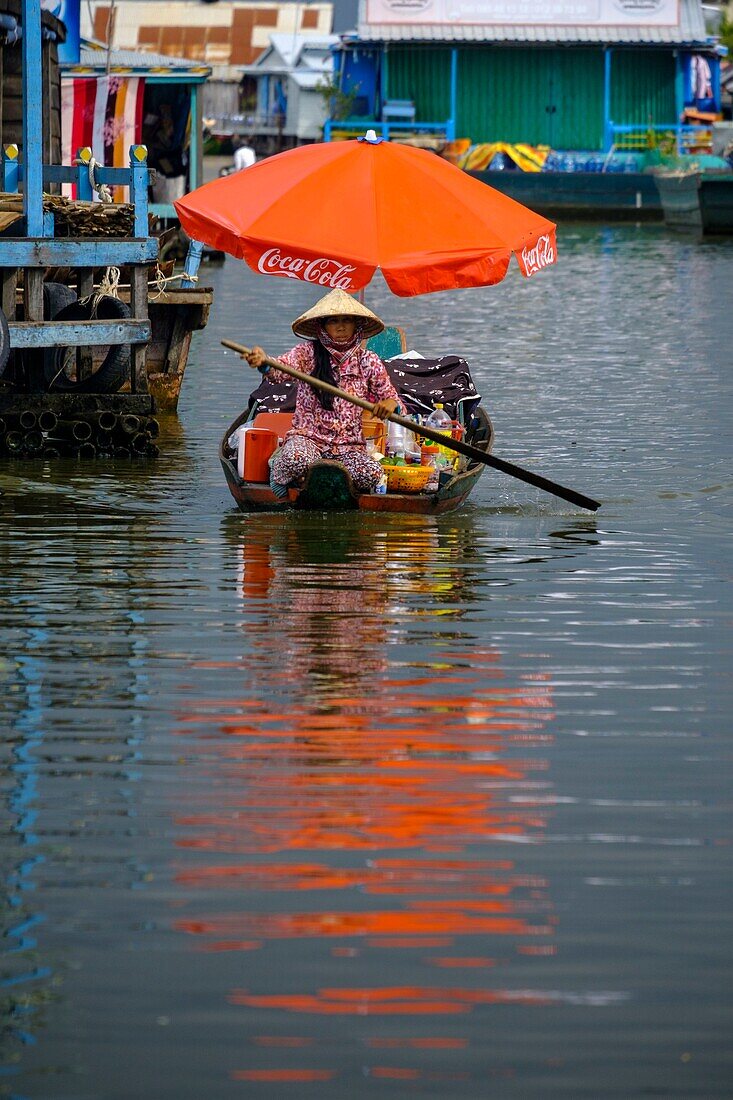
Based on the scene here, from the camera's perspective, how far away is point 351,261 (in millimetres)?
10773

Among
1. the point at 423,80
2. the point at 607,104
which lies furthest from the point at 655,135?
the point at 423,80

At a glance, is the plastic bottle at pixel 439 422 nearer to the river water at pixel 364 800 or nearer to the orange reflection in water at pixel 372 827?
the river water at pixel 364 800

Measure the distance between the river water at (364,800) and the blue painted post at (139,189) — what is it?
2.46m

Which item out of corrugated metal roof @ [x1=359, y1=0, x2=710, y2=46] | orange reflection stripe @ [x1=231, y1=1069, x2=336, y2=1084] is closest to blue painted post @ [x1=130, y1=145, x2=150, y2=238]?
orange reflection stripe @ [x1=231, y1=1069, x2=336, y2=1084]

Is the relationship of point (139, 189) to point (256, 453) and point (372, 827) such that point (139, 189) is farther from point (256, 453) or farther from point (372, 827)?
point (372, 827)

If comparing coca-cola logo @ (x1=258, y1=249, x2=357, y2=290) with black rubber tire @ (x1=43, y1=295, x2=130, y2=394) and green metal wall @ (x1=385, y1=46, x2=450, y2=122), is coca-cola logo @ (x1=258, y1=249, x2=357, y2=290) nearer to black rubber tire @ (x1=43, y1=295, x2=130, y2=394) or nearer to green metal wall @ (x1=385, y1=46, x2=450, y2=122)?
black rubber tire @ (x1=43, y1=295, x2=130, y2=394)

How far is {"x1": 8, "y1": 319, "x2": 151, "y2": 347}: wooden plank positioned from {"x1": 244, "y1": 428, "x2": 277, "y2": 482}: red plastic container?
2.43 meters

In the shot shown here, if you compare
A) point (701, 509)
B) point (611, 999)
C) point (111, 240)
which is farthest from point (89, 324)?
point (611, 999)

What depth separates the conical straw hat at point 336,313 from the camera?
1023 centimetres

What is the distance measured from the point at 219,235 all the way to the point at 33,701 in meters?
4.69

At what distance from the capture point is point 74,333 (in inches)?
509

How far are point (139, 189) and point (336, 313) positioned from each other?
366cm

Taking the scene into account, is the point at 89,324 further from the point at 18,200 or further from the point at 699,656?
the point at 699,656

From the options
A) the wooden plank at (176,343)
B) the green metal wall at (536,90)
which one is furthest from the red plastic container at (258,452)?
the green metal wall at (536,90)
